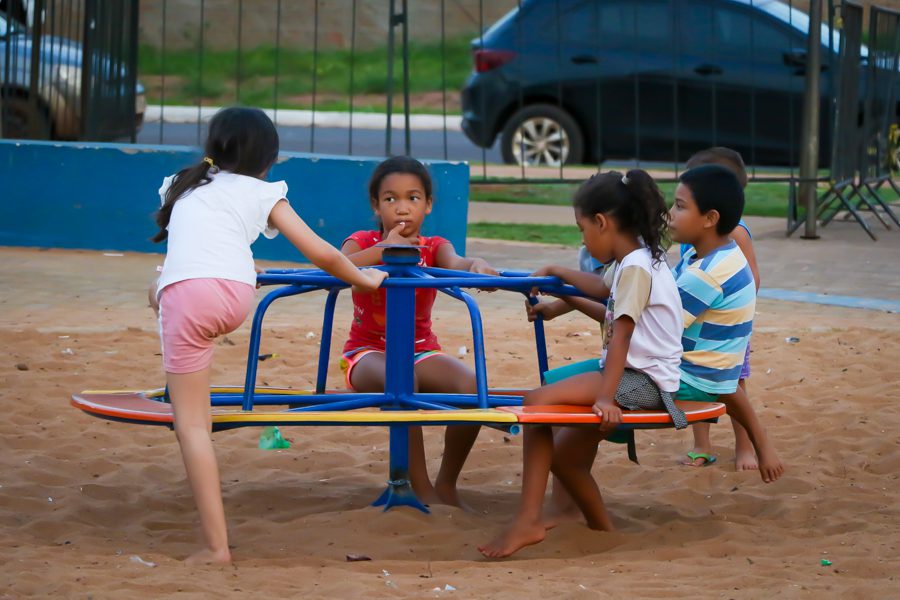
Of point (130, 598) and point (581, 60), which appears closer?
point (130, 598)

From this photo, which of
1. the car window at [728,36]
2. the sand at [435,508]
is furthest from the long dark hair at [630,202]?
the car window at [728,36]

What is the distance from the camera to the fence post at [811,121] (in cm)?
1151

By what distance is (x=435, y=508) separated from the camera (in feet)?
15.1

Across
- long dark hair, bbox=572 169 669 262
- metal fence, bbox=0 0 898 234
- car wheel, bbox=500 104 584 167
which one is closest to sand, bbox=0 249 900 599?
long dark hair, bbox=572 169 669 262

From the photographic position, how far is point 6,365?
6.57 m

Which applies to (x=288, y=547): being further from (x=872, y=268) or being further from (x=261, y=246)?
(x=872, y=268)

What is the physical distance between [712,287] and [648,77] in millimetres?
10104

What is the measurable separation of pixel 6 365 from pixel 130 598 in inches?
134

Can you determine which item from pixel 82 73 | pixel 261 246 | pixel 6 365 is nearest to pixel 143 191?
pixel 261 246

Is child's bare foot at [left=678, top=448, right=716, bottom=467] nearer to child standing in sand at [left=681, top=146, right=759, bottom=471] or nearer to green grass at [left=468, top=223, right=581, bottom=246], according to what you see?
child standing in sand at [left=681, top=146, right=759, bottom=471]

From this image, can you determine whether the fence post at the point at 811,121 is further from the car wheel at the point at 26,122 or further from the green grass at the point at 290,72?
A: the green grass at the point at 290,72

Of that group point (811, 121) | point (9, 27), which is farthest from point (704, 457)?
point (9, 27)

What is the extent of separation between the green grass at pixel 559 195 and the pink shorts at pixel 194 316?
10.5 m

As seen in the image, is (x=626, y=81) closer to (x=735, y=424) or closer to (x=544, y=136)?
(x=544, y=136)
